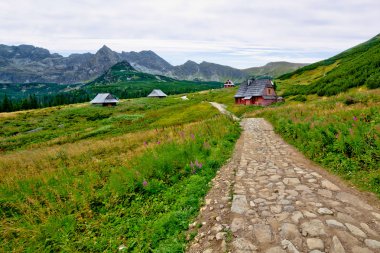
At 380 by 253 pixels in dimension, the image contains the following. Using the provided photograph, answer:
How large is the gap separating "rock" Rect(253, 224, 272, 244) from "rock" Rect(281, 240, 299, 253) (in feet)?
0.79

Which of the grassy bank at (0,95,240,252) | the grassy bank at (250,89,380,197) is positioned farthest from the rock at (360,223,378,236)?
the grassy bank at (0,95,240,252)

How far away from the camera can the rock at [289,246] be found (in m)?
3.76

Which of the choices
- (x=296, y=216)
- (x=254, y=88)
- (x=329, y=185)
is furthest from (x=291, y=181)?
(x=254, y=88)

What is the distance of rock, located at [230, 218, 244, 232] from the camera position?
4477 millimetres

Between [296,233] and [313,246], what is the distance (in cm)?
38

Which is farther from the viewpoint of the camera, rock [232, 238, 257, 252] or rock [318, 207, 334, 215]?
rock [318, 207, 334, 215]

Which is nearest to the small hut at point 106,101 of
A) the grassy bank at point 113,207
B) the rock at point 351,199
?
the grassy bank at point 113,207

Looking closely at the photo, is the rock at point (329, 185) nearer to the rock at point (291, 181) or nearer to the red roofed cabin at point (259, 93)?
the rock at point (291, 181)

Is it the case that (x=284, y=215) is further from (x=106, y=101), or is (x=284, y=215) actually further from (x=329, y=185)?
(x=106, y=101)

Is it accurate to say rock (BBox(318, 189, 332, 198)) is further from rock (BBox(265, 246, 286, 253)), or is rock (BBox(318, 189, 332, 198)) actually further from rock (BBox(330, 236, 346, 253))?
rock (BBox(265, 246, 286, 253))

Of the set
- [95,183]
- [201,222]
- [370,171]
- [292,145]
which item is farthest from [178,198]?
[292,145]

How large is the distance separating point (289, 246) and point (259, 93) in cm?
5634

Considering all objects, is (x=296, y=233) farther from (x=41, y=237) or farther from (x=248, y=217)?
(x=41, y=237)

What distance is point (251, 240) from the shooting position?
4.11 metres
